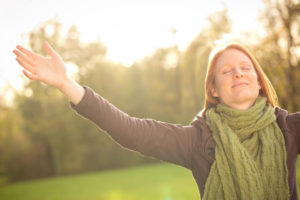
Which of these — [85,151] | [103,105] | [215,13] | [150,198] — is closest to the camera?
[103,105]

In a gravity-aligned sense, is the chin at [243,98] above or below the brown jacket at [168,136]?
above

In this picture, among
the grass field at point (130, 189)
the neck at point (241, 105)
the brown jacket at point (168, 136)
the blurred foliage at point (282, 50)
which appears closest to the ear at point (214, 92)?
the neck at point (241, 105)

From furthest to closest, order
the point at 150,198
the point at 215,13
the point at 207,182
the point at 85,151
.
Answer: the point at 85,151 → the point at 215,13 → the point at 150,198 → the point at 207,182

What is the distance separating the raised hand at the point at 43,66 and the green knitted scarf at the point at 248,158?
1030 millimetres

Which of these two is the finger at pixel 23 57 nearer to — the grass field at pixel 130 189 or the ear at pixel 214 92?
the ear at pixel 214 92

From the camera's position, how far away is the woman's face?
6.98 feet

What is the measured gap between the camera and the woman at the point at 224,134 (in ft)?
6.07

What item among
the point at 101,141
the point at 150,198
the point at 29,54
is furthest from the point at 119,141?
the point at 101,141

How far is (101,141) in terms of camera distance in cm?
2383

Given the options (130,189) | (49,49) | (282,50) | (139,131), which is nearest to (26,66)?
(49,49)

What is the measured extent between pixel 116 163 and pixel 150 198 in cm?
1577

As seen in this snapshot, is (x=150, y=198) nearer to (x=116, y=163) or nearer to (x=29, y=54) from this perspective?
(x=29, y=54)

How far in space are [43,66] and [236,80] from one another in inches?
49.3

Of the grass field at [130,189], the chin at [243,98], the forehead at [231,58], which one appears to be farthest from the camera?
the grass field at [130,189]
